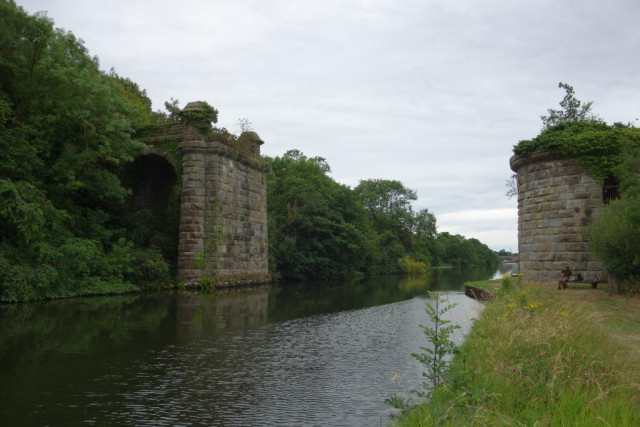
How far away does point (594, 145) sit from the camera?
1719 cm

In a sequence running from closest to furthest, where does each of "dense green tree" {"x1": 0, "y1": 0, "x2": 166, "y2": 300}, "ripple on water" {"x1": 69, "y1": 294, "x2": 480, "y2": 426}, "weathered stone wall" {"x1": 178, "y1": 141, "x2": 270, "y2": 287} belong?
"ripple on water" {"x1": 69, "y1": 294, "x2": 480, "y2": 426} < "dense green tree" {"x1": 0, "y1": 0, "x2": 166, "y2": 300} < "weathered stone wall" {"x1": 178, "y1": 141, "x2": 270, "y2": 287}

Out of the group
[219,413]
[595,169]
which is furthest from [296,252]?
[219,413]

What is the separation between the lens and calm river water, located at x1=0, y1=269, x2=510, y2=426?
18.1ft

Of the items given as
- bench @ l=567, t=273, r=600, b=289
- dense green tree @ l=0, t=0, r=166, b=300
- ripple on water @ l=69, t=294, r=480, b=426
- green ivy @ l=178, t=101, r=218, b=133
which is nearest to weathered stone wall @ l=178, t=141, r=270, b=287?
green ivy @ l=178, t=101, r=218, b=133

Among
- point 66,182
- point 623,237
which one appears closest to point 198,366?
point 623,237

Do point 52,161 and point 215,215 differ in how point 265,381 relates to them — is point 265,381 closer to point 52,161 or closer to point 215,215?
point 215,215

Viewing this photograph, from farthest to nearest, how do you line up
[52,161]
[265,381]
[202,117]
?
[202,117], [52,161], [265,381]

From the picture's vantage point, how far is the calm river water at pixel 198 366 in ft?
18.1

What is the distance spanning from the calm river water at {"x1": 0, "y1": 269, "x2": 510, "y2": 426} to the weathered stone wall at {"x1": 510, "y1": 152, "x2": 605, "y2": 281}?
5.32m

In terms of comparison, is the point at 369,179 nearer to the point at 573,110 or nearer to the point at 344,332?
the point at 573,110

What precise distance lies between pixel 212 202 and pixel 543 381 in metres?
18.5

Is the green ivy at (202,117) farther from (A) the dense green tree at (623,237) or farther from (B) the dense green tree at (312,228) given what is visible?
(A) the dense green tree at (623,237)

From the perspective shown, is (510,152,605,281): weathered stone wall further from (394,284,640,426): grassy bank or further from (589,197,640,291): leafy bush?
(394,284,640,426): grassy bank

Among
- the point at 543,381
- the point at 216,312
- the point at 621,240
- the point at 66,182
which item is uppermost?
the point at 66,182
